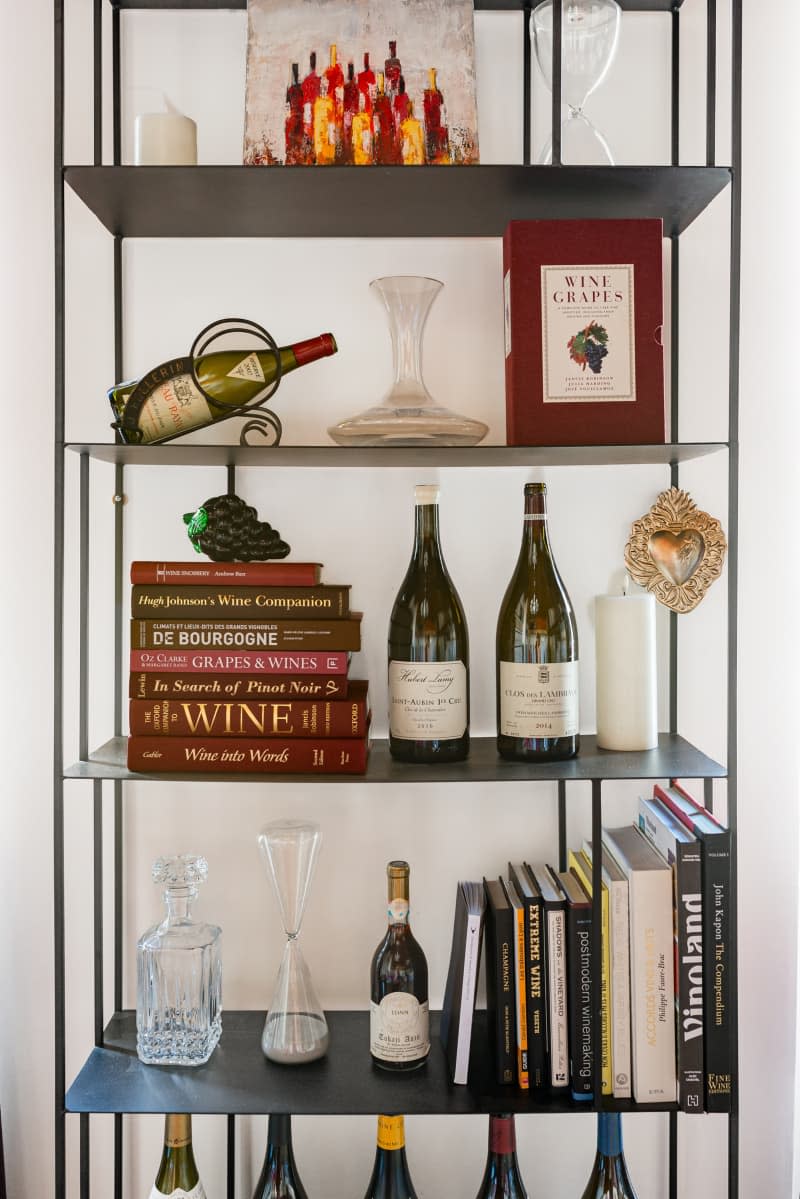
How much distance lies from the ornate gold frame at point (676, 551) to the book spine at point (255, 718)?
0.47 metres

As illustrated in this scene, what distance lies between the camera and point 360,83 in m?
1.23

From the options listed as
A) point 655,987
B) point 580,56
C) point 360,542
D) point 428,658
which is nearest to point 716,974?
point 655,987

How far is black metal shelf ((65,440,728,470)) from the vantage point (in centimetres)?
113

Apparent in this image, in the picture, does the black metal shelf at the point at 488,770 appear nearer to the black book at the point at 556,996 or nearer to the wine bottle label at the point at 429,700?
the wine bottle label at the point at 429,700

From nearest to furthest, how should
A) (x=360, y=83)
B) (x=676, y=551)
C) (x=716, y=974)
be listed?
(x=716, y=974) → (x=360, y=83) → (x=676, y=551)

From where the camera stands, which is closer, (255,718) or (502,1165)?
(255,718)

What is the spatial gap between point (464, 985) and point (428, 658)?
42 centimetres

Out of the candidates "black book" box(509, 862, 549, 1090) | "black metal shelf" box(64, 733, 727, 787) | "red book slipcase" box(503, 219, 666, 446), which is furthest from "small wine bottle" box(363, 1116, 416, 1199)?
"red book slipcase" box(503, 219, 666, 446)

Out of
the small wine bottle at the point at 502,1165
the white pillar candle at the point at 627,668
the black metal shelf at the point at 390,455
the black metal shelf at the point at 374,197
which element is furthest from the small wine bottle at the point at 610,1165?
the black metal shelf at the point at 374,197

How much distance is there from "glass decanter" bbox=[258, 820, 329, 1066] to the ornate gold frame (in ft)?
Answer: 1.95

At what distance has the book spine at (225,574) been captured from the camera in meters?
1.16

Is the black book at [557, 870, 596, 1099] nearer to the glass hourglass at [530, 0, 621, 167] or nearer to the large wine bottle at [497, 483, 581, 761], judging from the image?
the large wine bottle at [497, 483, 581, 761]

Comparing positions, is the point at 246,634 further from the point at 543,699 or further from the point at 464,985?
the point at 464,985
